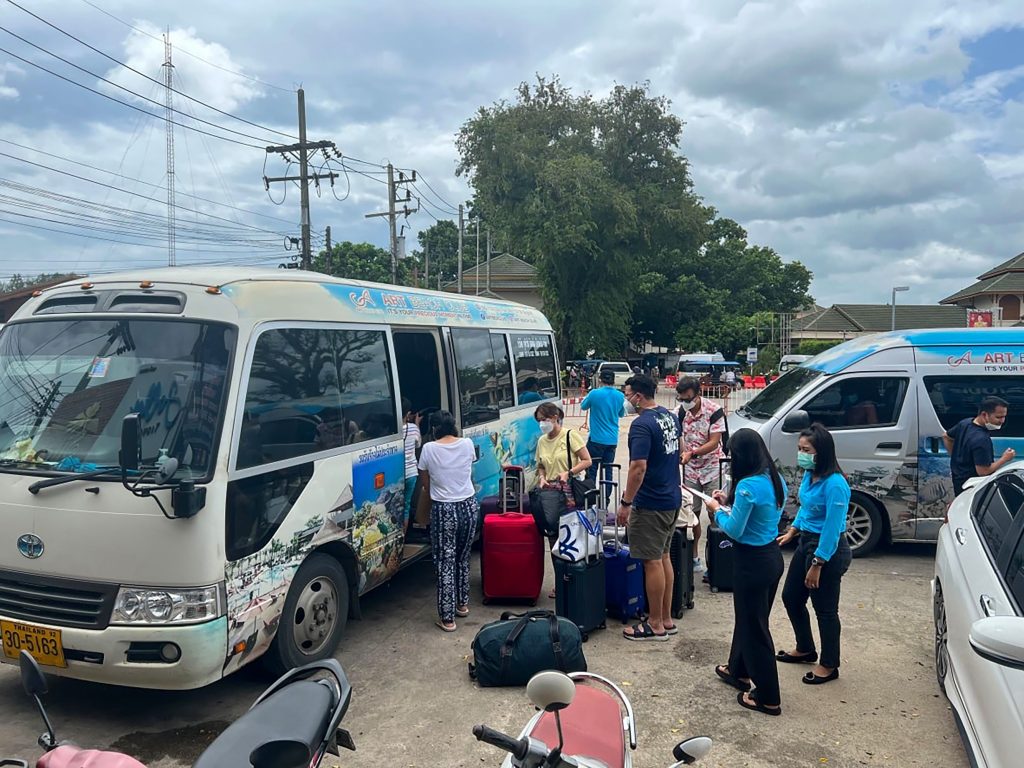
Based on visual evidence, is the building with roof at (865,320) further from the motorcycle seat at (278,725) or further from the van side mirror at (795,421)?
the motorcycle seat at (278,725)

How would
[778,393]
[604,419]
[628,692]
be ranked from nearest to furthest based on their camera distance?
[628,692], [604,419], [778,393]

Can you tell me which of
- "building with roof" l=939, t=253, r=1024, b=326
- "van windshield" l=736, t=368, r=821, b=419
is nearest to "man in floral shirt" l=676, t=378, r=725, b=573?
"van windshield" l=736, t=368, r=821, b=419

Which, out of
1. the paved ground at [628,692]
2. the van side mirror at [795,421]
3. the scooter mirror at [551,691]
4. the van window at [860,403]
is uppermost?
the van window at [860,403]

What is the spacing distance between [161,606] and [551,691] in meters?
2.55

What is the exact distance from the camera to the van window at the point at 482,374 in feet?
23.6

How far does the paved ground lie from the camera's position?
3969 mm

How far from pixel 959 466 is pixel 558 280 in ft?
96.5

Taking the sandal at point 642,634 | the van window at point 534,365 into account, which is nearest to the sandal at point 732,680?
the sandal at point 642,634

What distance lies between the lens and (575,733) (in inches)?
108

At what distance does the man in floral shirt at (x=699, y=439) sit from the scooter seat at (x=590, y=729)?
420cm

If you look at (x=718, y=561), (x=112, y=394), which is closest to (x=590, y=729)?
(x=112, y=394)

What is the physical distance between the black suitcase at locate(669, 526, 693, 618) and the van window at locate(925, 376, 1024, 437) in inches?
131

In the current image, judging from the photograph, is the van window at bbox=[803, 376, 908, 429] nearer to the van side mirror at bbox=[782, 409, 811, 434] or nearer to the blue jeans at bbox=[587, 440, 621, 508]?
the van side mirror at bbox=[782, 409, 811, 434]

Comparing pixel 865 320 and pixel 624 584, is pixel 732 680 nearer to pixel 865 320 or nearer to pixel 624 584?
pixel 624 584
